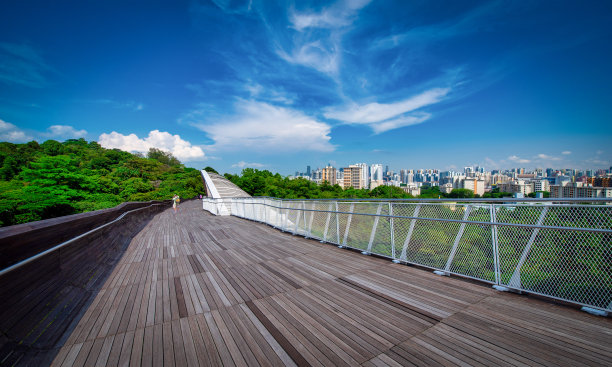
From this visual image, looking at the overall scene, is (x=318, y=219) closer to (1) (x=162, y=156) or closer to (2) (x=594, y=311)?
(2) (x=594, y=311)

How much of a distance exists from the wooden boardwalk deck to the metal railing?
1.06 ft

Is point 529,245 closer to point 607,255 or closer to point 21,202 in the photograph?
point 607,255

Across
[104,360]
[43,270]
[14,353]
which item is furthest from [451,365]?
[43,270]

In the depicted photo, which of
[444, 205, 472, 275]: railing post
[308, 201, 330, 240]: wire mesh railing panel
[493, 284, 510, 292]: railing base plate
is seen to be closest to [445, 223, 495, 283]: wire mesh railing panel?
[444, 205, 472, 275]: railing post

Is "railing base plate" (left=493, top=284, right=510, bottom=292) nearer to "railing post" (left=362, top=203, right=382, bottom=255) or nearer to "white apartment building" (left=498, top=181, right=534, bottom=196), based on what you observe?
"railing post" (left=362, top=203, right=382, bottom=255)

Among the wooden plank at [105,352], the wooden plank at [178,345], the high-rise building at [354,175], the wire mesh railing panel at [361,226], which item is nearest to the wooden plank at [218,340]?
the wooden plank at [178,345]

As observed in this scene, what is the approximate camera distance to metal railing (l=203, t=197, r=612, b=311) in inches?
121

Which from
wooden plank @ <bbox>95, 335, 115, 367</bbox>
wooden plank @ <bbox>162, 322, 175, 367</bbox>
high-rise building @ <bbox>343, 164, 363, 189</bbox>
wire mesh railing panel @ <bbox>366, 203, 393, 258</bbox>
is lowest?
wooden plank @ <bbox>95, 335, 115, 367</bbox>

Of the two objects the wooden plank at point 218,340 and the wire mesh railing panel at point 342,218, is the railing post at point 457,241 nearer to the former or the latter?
the wire mesh railing panel at point 342,218

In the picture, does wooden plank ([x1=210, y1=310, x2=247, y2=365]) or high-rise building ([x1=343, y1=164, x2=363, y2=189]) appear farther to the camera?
high-rise building ([x1=343, y1=164, x2=363, y2=189])

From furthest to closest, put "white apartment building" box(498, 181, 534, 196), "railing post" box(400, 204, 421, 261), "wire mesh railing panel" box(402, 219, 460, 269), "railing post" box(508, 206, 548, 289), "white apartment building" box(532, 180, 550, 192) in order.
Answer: "white apartment building" box(532, 180, 550, 192), "white apartment building" box(498, 181, 534, 196), "railing post" box(400, 204, 421, 261), "wire mesh railing panel" box(402, 219, 460, 269), "railing post" box(508, 206, 548, 289)

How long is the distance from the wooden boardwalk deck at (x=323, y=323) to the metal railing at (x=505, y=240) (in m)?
0.32

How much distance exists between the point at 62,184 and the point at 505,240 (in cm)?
4804

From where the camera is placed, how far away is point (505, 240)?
3801 mm
